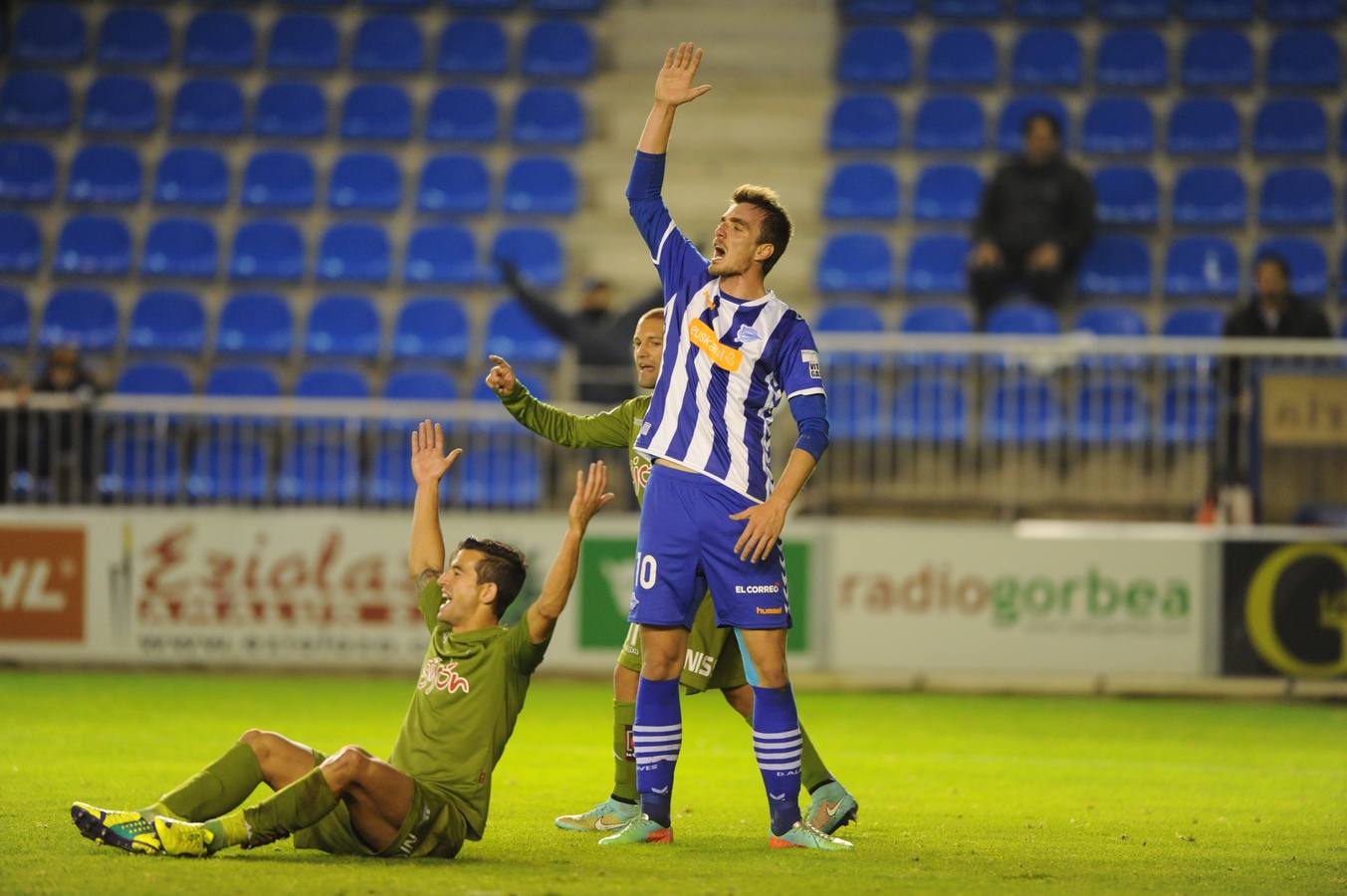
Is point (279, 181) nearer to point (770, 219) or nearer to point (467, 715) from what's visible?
point (770, 219)

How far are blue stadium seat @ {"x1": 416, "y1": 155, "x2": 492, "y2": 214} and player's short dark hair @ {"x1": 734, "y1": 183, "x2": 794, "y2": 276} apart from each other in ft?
36.4

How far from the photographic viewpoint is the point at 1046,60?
17.7m

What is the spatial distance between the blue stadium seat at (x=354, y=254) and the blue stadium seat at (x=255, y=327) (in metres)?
0.60

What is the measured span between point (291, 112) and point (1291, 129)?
9636 mm

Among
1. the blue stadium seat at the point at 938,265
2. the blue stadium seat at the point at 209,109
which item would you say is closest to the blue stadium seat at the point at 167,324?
the blue stadium seat at the point at 209,109

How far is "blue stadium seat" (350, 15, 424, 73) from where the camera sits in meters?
18.2

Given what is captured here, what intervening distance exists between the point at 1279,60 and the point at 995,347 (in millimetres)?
6745

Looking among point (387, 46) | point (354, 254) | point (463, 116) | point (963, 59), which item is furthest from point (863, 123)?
point (354, 254)

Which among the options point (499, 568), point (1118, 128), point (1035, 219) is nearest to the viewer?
point (499, 568)

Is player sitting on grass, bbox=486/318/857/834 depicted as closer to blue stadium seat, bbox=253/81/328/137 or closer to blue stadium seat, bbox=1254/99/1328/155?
blue stadium seat, bbox=253/81/328/137

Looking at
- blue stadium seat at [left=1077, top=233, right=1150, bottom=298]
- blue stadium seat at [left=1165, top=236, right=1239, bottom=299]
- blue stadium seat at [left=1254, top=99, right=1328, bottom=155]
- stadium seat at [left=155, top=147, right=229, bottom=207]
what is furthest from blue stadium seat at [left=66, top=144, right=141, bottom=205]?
blue stadium seat at [left=1254, top=99, right=1328, bottom=155]

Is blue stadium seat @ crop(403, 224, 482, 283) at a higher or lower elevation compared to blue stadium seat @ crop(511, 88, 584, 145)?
lower

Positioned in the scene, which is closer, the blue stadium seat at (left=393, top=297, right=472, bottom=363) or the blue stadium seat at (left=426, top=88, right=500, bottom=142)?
the blue stadium seat at (left=393, top=297, right=472, bottom=363)

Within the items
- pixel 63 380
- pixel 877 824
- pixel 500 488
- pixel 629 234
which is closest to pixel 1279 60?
pixel 629 234
